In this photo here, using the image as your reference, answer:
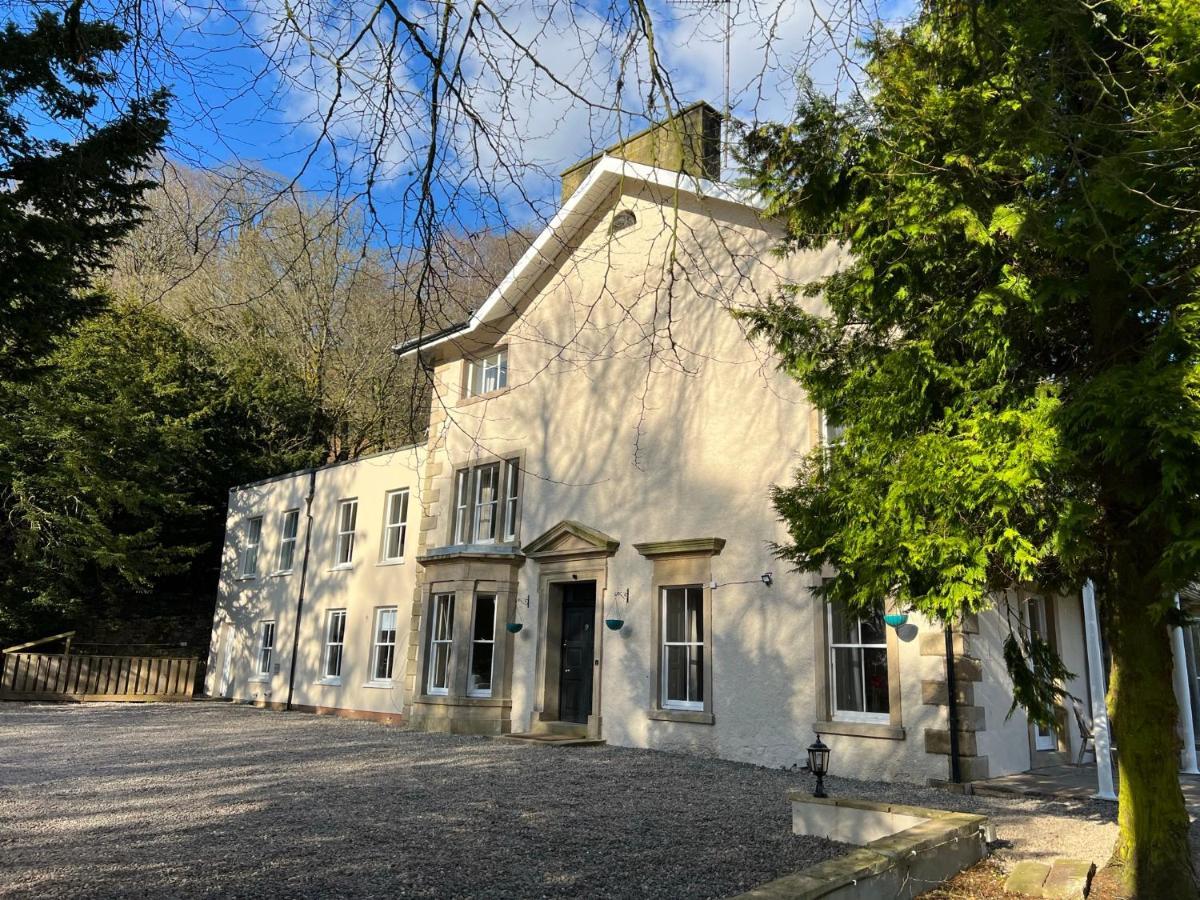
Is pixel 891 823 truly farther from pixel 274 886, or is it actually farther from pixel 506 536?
pixel 506 536

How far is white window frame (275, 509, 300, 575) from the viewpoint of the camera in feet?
71.3

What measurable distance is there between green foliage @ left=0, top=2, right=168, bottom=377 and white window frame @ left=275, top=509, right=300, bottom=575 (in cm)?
1154

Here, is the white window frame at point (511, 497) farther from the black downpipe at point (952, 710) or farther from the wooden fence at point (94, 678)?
the wooden fence at point (94, 678)

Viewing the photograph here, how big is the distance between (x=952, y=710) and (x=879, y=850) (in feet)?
18.2

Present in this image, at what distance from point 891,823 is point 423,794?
14.5 ft

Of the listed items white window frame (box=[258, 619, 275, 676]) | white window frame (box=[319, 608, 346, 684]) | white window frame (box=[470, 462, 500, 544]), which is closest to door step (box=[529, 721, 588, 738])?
white window frame (box=[470, 462, 500, 544])

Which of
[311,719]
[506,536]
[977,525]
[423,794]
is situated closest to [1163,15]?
[977,525]

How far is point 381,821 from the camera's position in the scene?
696 cm

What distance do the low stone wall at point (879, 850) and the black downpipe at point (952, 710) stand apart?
377 centimetres

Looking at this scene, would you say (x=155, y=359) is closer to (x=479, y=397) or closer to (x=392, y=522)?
(x=392, y=522)

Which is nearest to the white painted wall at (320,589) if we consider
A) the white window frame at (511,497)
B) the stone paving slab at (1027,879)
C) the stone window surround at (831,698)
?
the white window frame at (511,497)

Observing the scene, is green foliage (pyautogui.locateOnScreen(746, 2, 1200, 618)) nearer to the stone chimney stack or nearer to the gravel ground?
the stone chimney stack

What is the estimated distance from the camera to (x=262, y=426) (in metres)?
27.9

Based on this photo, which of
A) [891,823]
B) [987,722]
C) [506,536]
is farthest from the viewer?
[506,536]
